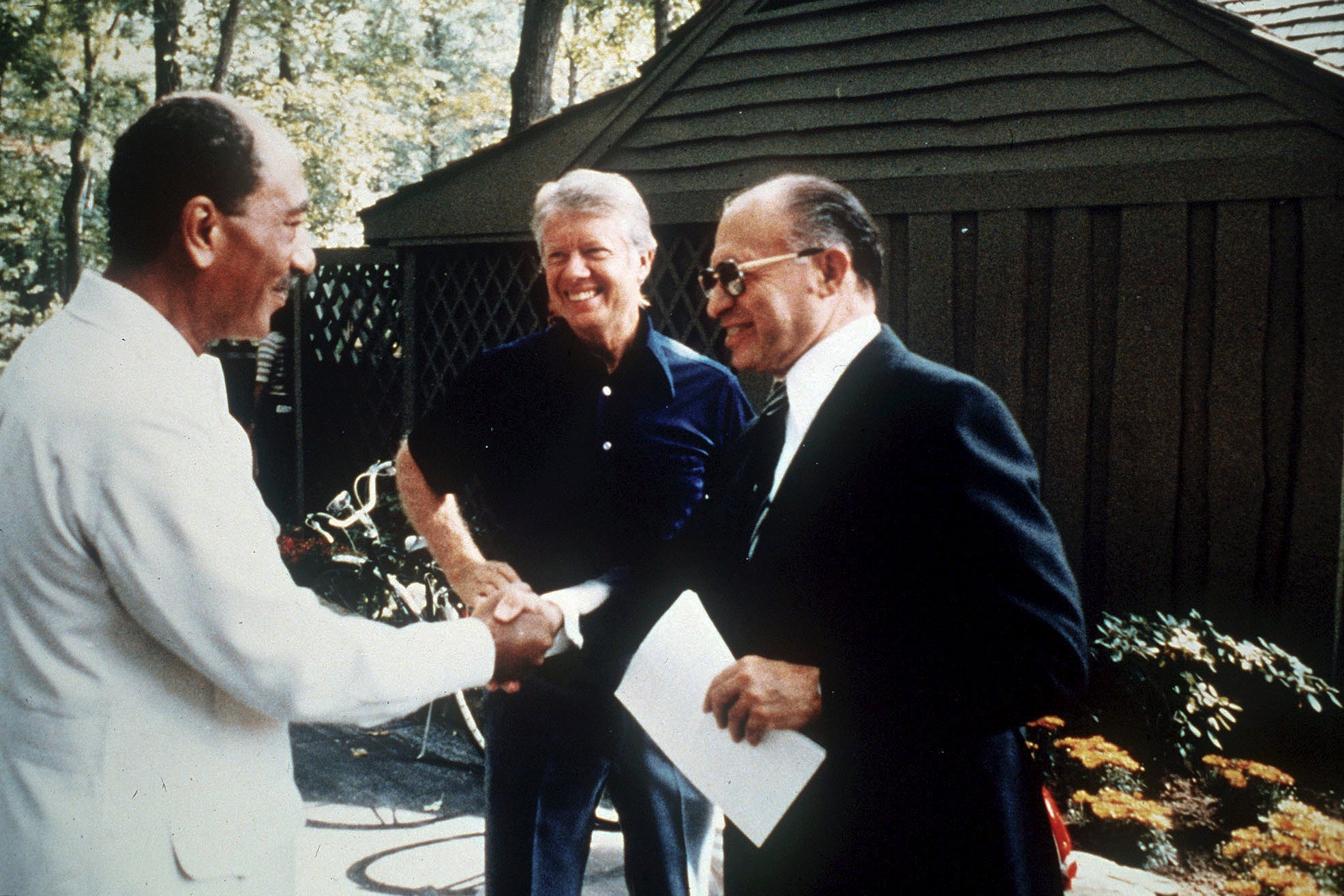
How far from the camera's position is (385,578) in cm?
511

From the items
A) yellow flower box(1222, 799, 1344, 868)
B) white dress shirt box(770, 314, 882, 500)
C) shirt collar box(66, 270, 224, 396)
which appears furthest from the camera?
yellow flower box(1222, 799, 1344, 868)

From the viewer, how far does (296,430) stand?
29.5 feet

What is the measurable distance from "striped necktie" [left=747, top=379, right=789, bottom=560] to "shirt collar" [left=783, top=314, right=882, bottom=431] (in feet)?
0.15

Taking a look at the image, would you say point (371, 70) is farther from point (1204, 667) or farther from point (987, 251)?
point (1204, 667)

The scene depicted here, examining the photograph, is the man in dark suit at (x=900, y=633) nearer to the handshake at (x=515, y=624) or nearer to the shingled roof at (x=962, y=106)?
the handshake at (x=515, y=624)

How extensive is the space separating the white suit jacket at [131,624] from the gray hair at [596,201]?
1.21 meters

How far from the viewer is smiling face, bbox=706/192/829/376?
5.66 feet

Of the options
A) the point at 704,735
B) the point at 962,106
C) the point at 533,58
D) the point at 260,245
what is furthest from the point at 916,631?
the point at 533,58

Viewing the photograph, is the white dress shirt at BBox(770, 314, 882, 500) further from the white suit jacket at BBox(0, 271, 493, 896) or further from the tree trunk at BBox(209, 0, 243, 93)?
the tree trunk at BBox(209, 0, 243, 93)

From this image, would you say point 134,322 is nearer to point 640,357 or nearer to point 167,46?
point 640,357

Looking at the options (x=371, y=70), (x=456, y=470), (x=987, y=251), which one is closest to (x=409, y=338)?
(x=987, y=251)

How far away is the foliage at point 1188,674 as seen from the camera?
12.8 feet

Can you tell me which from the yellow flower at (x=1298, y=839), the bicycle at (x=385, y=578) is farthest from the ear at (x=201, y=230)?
the yellow flower at (x=1298, y=839)

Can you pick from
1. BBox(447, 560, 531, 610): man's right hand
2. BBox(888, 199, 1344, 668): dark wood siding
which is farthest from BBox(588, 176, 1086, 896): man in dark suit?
BBox(888, 199, 1344, 668): dark wood siding
